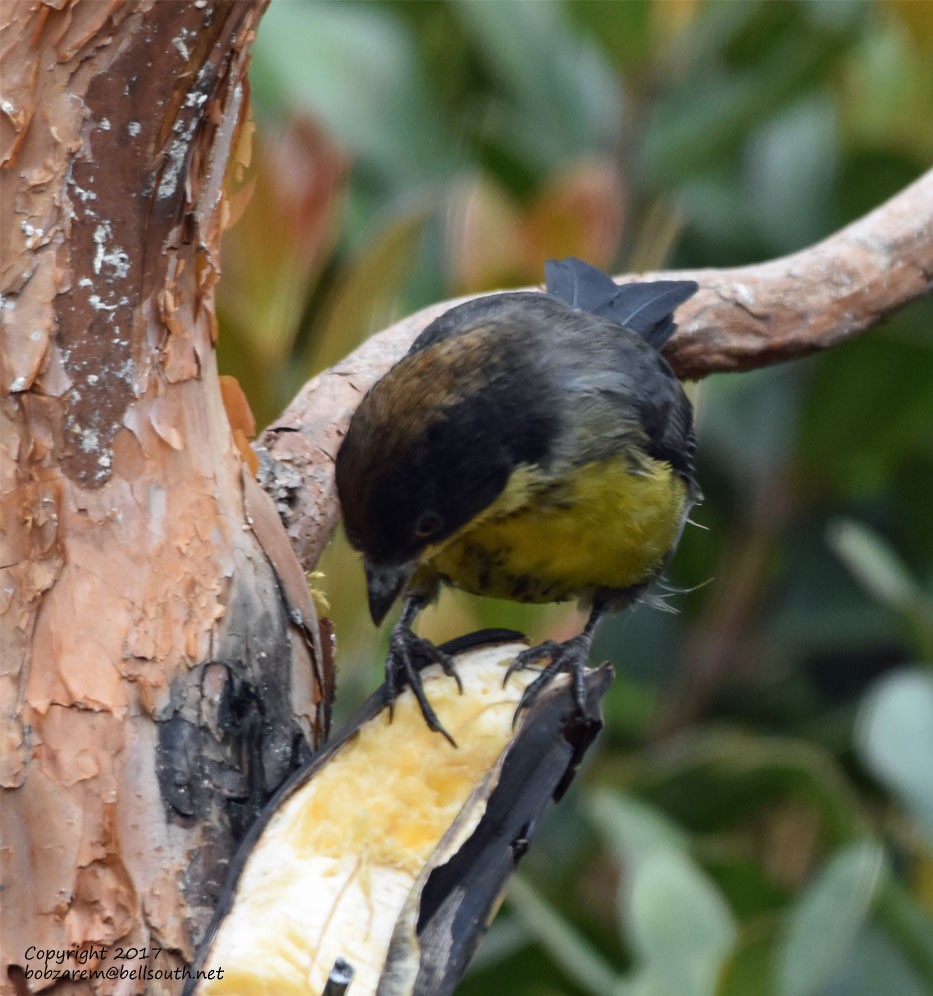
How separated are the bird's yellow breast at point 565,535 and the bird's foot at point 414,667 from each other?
0.46 ft

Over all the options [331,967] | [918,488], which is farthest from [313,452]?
[918,488]

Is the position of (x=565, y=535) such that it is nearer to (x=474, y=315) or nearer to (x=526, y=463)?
(x=526, y=463)

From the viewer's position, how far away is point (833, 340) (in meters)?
2.73

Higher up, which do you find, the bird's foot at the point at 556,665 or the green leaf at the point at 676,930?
the bird's foot at the point at 556,665

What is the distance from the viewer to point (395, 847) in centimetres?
182

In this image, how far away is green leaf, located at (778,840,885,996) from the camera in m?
2.88

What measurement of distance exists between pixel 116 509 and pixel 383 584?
59 centimetres

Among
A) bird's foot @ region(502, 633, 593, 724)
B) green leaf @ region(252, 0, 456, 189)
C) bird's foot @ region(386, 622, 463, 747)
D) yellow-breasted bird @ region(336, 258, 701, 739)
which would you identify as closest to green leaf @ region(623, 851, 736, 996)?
yellow-breasted bird @ region(336, 258, 701, 739)

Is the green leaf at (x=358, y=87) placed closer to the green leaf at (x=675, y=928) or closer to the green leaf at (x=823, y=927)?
the green leaf at (x=675, y=928)

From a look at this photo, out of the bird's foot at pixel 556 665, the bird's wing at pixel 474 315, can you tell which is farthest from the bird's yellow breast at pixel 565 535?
the bird's wing at pixel 474 315

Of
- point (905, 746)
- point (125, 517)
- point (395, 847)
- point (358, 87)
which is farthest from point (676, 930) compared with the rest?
point (358, 87)

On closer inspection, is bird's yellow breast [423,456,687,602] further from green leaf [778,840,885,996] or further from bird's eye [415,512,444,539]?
green leaf [778,840,885,996]

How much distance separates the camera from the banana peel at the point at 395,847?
5.37ft

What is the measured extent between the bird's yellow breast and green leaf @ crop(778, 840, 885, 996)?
890 mm
